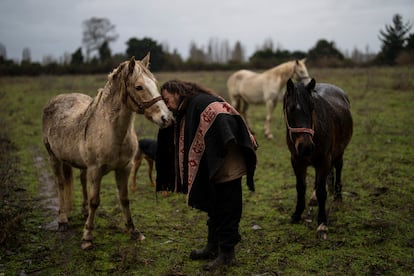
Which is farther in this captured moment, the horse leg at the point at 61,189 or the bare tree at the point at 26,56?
the bare tree at the point at 26,56

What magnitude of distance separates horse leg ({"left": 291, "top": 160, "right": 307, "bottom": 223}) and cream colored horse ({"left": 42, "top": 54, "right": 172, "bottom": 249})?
1.99 metres

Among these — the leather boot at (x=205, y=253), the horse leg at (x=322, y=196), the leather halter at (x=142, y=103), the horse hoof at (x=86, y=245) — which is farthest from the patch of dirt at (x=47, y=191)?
the horse leg at (x=322, y=196)

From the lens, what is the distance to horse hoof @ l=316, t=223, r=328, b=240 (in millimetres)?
4273

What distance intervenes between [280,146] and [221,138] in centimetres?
635

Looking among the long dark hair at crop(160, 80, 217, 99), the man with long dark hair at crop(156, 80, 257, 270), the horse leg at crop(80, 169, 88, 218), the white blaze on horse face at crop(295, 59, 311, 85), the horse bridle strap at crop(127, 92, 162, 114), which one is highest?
the white blaze on horse face at crop(295, 59, 311, 85)

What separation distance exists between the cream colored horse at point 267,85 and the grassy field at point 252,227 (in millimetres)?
2431

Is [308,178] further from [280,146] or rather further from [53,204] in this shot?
[53,204]

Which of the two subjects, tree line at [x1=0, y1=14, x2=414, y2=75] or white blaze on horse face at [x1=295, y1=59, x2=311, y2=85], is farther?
tree line at [x1=0, y1=14, x2=414, y2=75]

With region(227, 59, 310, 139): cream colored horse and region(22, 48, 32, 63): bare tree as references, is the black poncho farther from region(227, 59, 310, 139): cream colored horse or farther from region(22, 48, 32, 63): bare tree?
region(22, 48, 32, 63): bare tree

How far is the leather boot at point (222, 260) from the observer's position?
11.7 feet

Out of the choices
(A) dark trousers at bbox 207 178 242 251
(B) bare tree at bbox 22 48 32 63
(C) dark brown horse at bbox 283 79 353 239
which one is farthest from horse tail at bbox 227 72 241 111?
(B) bare tree at bbox 22 48 32 63

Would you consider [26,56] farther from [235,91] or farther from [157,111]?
[157,111]

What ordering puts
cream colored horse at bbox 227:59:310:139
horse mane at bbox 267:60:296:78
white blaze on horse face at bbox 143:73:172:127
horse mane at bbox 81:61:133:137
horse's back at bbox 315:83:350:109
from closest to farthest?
white blaze on horse face at bbox 143:73:172:127 → horse mane at bbox 81:61:133:137 → horse's back at bbox 315:83:350:109 → cream colored horse at bbox 227:59:310:139 → horse mane at bbox 267:60:296:78

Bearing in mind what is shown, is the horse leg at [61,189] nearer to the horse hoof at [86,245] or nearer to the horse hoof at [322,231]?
the horse hoof at [86,245]
